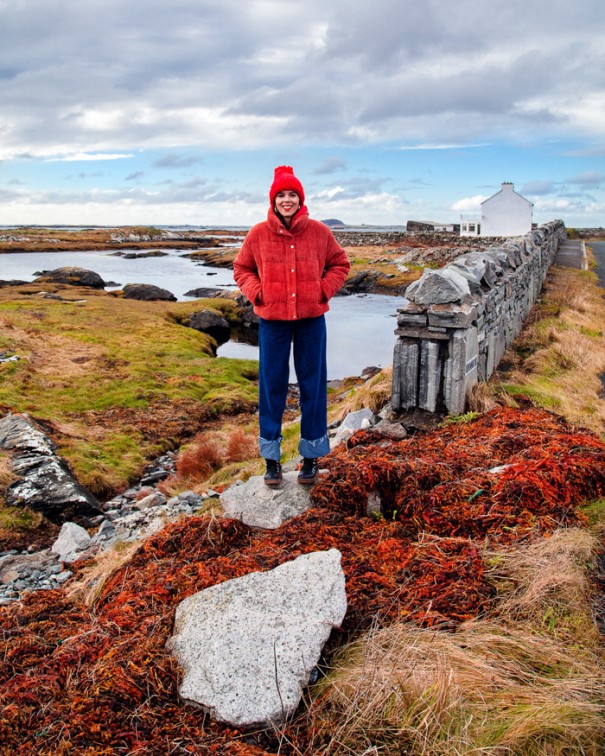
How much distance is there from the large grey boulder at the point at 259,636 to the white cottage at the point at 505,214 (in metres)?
52.4

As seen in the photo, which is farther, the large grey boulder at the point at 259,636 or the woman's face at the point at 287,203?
the woman's face at the point at 287,203

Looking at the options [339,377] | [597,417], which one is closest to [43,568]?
[597,417]

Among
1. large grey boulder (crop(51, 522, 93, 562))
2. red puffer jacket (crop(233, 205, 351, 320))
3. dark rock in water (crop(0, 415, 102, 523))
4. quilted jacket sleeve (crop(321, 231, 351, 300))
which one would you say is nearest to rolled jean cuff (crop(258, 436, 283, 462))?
red puffer jacket (crop(233, 205, 351, 320))

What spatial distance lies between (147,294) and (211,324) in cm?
1035

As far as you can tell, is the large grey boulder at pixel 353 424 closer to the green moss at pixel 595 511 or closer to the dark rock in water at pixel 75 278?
the green moss at pixel 595 511

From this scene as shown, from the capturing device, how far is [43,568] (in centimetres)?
712

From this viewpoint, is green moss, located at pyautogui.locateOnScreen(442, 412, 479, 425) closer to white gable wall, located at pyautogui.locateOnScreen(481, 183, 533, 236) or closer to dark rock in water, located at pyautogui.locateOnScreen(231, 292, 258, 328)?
dark rock in water, located at pyautogui.locateOnScreen(231, 292, 258, 328)

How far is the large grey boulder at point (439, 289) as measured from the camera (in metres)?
7.61

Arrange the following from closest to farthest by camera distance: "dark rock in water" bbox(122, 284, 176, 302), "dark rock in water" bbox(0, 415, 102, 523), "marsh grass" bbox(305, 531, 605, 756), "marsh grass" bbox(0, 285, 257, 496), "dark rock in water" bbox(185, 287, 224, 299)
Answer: "marsh grass" bbox(305, 531, 605, 756), "dark rock in water" bbox(0, 415, 102, 523), "marsh grass" bbox(0, 285, 257, 496), "dark rock in water" bbox(122, 284, 176, 302), "dark rock in water" bbox(185, 287, 224, 299)

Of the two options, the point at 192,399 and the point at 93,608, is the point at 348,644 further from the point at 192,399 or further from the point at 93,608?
the point at 192,399

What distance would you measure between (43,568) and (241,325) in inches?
1045

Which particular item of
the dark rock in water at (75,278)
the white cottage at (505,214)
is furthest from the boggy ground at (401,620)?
the white cottage at (505,214)

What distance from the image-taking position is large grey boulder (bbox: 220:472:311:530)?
16.6 feet

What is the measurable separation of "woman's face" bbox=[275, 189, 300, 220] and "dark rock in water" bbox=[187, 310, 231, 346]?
24.6 meters
